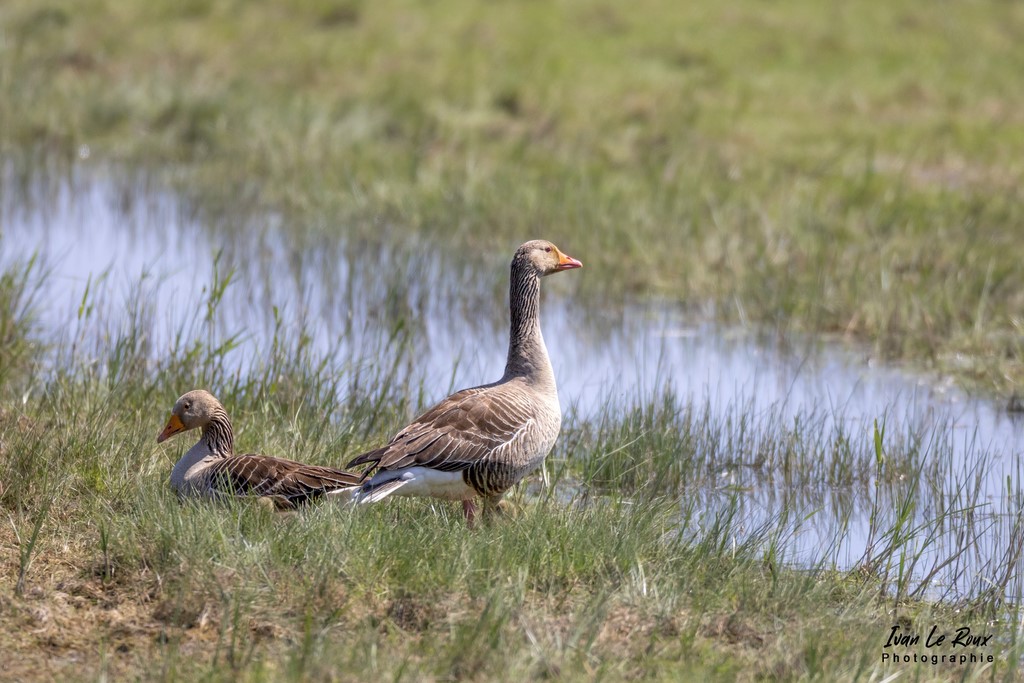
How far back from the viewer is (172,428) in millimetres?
6566

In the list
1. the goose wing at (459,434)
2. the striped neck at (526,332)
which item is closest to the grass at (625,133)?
the striped neck at (526,332)

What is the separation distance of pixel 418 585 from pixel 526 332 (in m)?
2.05

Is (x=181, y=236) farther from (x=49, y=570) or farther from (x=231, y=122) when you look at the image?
(x=49, y=570)

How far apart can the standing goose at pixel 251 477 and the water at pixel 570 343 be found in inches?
56.6

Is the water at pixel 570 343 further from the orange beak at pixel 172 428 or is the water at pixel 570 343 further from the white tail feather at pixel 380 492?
the white tail feather at pixel 380 492

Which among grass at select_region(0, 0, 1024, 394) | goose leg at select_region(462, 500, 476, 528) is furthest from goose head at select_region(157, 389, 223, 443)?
grass at select_region(0, 0, 1024, 394)

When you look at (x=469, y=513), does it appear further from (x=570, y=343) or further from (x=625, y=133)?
(x=625, y=133)

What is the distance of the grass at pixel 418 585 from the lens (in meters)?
4.76

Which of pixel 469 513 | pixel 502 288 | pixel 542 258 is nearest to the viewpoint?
pixel 469 513

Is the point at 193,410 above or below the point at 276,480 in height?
above

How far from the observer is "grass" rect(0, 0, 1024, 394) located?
11641 mm

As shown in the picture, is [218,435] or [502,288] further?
[502,288]

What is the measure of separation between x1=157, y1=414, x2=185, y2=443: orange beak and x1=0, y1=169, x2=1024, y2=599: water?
3.71 ft

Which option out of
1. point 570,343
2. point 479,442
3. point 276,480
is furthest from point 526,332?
point 570,343
